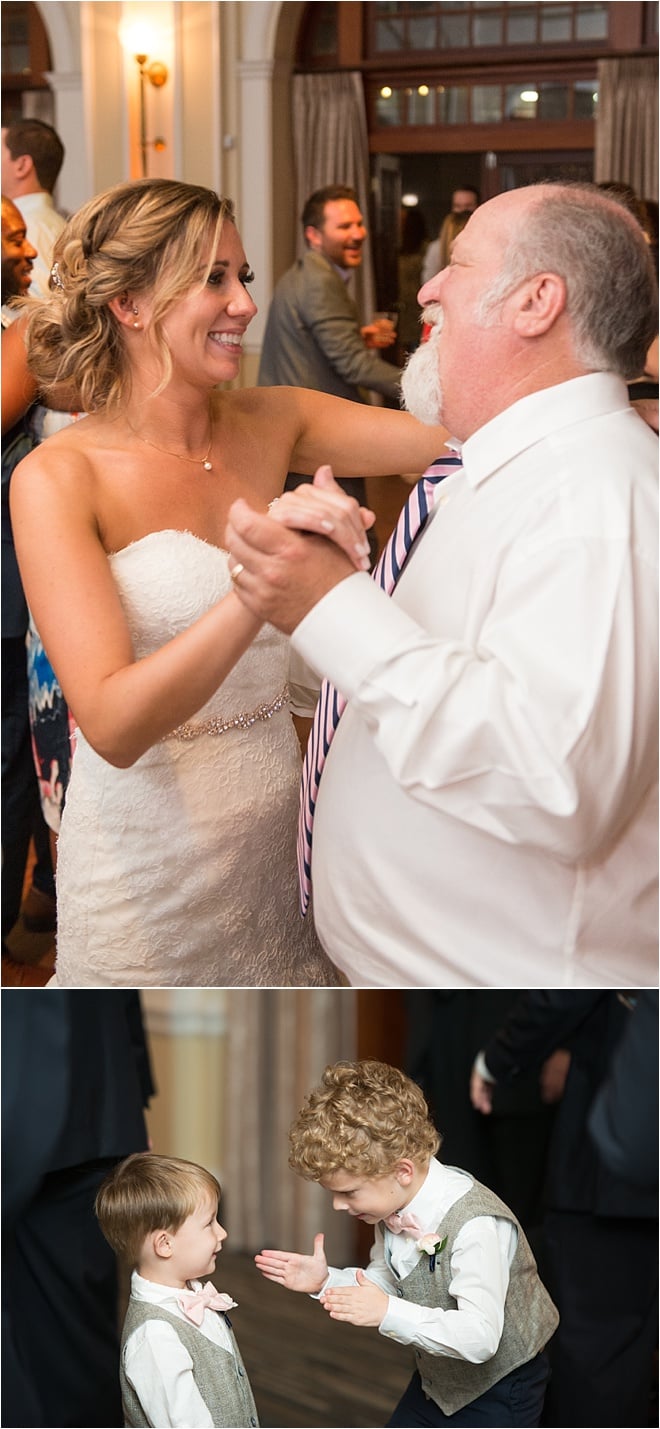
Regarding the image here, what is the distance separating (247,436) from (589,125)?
0.78 meters

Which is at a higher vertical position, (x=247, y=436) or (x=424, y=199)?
(x=424, y=199)

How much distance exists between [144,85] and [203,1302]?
5.04 feet

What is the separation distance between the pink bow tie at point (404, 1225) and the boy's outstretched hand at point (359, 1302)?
0.05m

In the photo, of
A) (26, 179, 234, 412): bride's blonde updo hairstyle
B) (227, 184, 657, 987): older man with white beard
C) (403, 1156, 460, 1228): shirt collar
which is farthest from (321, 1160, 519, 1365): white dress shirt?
(26, 179, 234, 412): bride's blonde updo hairstyle

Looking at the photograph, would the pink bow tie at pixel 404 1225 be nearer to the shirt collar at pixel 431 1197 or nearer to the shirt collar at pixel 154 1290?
the shirt collar at pixel 431 1197

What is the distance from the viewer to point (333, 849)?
136 centimetres

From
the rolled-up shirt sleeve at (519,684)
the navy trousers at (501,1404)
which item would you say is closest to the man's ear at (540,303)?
the rolled-up shirt sleeve at (519,684)

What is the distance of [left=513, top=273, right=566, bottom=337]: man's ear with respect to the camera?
1201mm

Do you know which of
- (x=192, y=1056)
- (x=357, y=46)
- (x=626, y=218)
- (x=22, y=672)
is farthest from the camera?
(x=22, y=672)

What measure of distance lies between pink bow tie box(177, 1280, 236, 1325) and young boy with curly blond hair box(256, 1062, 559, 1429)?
5 centimetres

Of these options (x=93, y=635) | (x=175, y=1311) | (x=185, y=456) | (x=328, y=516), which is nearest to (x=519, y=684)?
(x=328, y=516)

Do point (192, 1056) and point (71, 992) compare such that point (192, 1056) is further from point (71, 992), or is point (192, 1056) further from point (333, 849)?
point (333, 849)

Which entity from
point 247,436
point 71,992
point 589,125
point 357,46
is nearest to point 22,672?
point 247,436

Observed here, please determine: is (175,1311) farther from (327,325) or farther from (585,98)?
(585,98)
